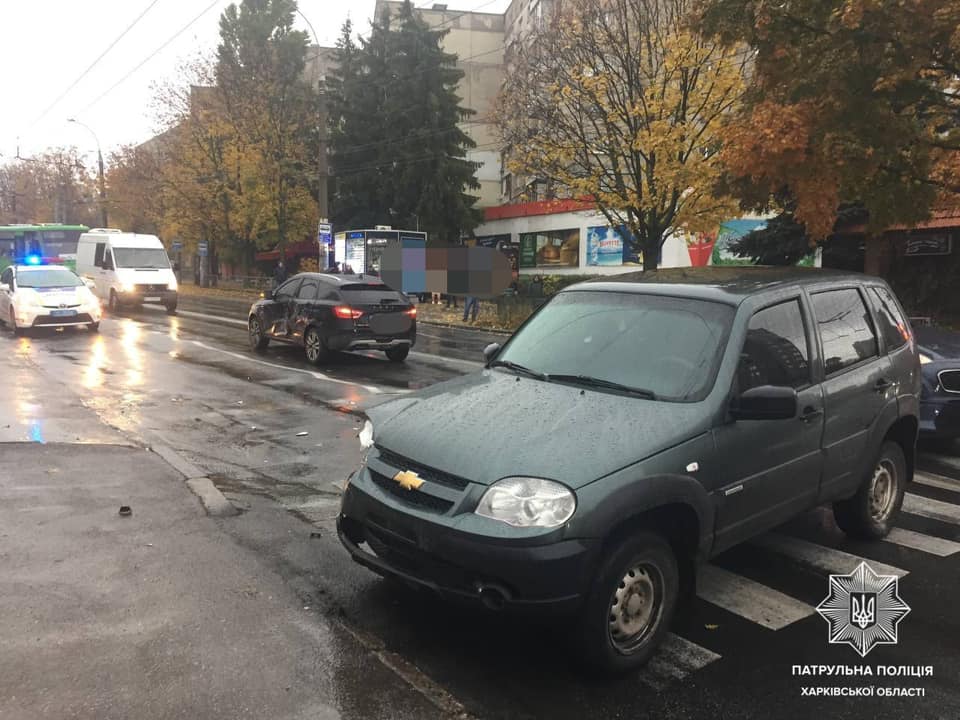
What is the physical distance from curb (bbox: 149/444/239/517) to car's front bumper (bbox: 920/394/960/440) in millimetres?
6590

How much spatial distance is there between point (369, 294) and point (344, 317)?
0.69 meters

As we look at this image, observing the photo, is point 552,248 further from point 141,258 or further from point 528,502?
point 528,502

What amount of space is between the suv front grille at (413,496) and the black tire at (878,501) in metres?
3.07

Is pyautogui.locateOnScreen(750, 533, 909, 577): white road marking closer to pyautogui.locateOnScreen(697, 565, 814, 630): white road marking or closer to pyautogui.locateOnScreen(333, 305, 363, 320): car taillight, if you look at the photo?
pyautogui.locateOnScreen(697, 565, 814, 630): white road marking

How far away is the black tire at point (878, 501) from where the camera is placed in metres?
5.04

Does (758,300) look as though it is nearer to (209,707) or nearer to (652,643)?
(652,643)

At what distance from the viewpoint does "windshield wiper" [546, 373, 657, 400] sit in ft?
12.7

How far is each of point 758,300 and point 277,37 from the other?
5787 cm

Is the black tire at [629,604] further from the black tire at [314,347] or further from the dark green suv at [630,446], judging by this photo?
the black tire at [314,347]

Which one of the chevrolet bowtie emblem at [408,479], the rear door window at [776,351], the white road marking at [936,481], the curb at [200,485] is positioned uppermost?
the rear door window at [776,351]

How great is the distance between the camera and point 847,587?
175 inches

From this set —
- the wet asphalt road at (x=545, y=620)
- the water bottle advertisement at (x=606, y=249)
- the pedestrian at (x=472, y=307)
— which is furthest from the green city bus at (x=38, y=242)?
the wet asphalt road at (x=545, y=620)

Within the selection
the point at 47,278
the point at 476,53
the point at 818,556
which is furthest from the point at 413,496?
the point at 476,53

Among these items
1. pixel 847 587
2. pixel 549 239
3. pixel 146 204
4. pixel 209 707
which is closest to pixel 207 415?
pixel 209 707
